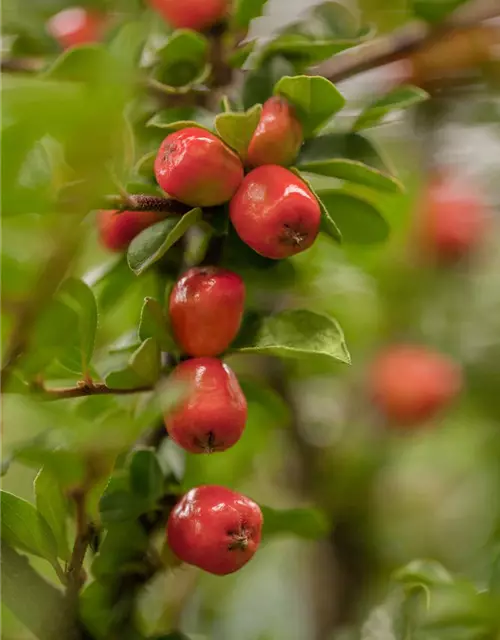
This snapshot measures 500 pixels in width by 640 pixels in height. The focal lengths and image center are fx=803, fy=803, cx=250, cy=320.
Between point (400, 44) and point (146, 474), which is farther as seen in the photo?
point (400, 44)

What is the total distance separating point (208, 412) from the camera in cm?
38

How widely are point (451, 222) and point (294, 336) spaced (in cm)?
48

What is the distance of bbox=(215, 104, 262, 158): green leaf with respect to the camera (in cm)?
40

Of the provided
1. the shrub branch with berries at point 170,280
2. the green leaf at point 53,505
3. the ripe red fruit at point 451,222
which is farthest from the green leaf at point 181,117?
the ripe red fruit at point 451,222

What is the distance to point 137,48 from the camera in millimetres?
532

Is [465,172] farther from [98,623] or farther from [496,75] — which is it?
[98,623]

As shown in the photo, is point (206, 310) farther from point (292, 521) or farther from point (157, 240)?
point (292, 521)

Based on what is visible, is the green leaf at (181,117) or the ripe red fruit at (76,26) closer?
the green leaf at (181,117)

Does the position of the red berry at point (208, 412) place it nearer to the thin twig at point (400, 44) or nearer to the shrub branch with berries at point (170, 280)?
the shrub branch with berries at point (170, 280)

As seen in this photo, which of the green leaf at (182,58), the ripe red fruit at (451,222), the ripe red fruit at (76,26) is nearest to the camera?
the green leaf at (182,58)

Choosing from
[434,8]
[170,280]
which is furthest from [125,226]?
[434,8]

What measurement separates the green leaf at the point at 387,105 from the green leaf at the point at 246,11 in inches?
4.1

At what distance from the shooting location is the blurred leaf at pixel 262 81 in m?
0.49

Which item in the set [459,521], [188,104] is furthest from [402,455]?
[188,104]
